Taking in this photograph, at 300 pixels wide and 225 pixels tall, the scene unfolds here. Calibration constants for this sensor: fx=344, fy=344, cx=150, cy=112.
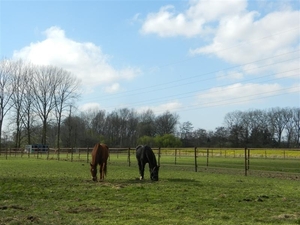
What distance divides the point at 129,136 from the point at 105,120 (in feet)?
26.1

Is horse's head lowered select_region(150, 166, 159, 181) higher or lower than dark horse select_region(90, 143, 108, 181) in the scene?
lower

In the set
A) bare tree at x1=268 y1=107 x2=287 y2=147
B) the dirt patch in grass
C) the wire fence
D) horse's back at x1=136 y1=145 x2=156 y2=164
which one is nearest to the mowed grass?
the dirt patch in grass

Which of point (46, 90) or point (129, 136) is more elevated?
point (46, 90)

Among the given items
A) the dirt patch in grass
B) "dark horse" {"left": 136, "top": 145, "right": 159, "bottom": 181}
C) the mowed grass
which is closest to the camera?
the mowed grass

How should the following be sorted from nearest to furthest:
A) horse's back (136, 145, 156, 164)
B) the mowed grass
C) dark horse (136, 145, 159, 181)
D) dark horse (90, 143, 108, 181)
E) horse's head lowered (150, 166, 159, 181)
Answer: the mowed grass
horse's head lowered (150, 166, 159, 181)
dark horse (90, 143, 108, 181)
dark horse (136, 145, 159, 181)
horse's back (136, 145, 156, 164)

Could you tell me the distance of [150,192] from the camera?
10.0m

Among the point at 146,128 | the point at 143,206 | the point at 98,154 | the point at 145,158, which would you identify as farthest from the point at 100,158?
the point at 146,128

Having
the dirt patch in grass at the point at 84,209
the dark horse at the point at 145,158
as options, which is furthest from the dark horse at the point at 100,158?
the dirt patch in grass at the point at 84,209

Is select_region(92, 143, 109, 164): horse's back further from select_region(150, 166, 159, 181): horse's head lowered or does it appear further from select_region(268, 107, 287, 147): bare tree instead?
select_region(268, 107, 287, 147): bare tree

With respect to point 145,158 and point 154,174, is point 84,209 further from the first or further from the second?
point 145,158

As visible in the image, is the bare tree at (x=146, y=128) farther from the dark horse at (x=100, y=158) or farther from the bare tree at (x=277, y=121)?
the dark horse at (x=100, y=158)

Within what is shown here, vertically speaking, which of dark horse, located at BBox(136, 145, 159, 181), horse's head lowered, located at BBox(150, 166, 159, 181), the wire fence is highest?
dark horse, located at BBox(136, 145, 159, 181)

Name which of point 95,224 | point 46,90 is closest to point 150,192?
point 95,224

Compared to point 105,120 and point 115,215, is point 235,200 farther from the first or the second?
point 105,120
